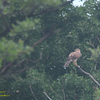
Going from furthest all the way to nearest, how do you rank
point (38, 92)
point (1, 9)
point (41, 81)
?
point (38, 92), point (41, 81), point (1, 9)

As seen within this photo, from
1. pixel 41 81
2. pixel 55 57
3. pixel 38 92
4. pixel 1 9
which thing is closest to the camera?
pixel 1 9

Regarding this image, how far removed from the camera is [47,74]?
497 inches

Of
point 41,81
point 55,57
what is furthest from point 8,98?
point 55,57

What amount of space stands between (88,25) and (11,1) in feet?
24.7

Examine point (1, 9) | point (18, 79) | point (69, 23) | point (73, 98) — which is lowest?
point (73, 98)

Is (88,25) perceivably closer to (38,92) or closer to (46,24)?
(46,24)

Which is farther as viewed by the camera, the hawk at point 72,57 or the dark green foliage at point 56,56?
the hawk at point 72,57

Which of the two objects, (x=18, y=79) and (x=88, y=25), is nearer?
(x=18, y=79)

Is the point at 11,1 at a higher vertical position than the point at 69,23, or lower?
higher

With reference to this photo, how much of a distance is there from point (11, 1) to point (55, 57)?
636cm

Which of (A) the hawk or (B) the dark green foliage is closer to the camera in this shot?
(B) the dark green foliage

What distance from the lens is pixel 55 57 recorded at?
12398 millimetres

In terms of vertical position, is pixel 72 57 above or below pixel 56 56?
above

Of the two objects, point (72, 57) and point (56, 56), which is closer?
point (72, 57)
